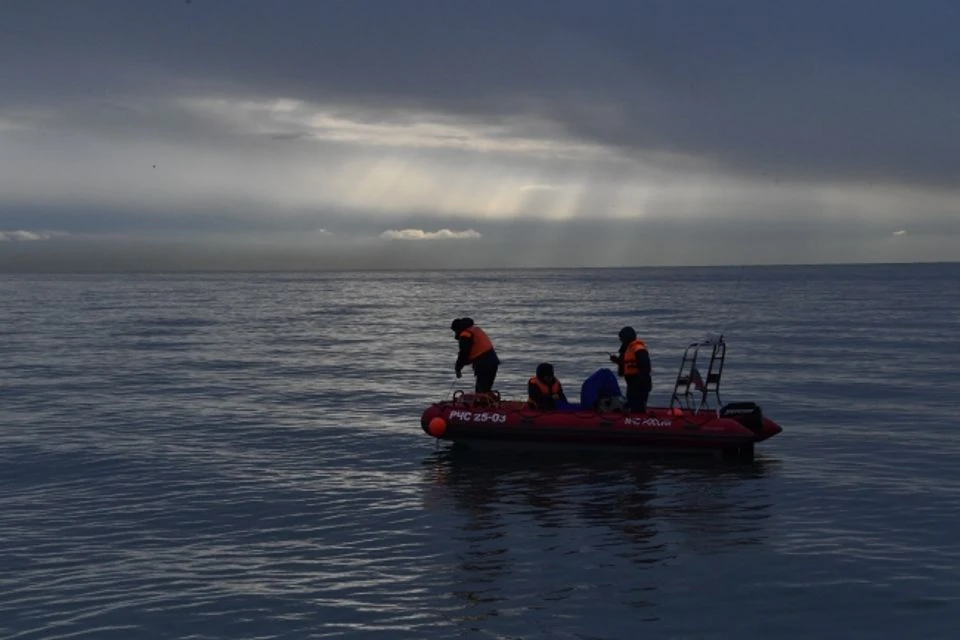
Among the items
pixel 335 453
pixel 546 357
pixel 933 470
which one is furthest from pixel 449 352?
pixel 933 470

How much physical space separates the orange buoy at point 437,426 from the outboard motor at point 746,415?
468 cm

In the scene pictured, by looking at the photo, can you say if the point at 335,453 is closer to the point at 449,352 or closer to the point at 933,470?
the point at 933,470

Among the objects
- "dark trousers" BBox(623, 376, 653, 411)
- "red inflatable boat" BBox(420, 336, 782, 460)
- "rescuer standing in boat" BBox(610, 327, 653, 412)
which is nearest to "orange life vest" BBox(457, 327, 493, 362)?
"red inflatable boat" BBox(420, 336, 782, 460)

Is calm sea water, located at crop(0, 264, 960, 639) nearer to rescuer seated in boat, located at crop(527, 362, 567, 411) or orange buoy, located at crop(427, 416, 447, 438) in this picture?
orange buoy, located at crop(427, 416, 447, 438)

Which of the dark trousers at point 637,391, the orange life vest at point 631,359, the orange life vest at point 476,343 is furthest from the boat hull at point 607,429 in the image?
the orange life vest at point 476,343

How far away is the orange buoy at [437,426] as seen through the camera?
1748 cm

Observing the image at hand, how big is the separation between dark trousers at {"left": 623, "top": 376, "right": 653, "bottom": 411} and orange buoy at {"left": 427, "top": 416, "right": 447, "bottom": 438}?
3.13 m

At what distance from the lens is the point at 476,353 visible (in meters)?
18.2

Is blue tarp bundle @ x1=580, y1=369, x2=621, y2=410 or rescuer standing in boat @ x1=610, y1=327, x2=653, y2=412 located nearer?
rescuer standing in boat @ x1=610, y1=327, x2=653, y2=412

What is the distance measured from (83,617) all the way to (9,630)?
630mm

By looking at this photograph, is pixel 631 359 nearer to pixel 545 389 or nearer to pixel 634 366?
pixel 634 366

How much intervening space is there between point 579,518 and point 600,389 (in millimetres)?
4546

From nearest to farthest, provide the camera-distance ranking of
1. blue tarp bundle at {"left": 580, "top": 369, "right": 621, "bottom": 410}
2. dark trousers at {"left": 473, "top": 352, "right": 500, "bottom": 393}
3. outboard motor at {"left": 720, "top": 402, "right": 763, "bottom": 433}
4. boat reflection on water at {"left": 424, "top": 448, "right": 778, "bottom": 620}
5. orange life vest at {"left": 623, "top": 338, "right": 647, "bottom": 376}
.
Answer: boat reflection on water at {"left": 424, "top": 448, "right": 778, "bottom": 620}
orange life vest at {"left": 623, "top": 338, "right": 647, "bottom": 376}
outboard motor at {"left": 720, "top": 402, "right": 763, "bottom": 433}
blue tarp bundle at {"left": 580, "top": 369, "right": 621, "bottom": 410}
dark trousers at {"left": 473, "top": 352, "right": 500, "bottom": 393}

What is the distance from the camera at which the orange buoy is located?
1748 cm
